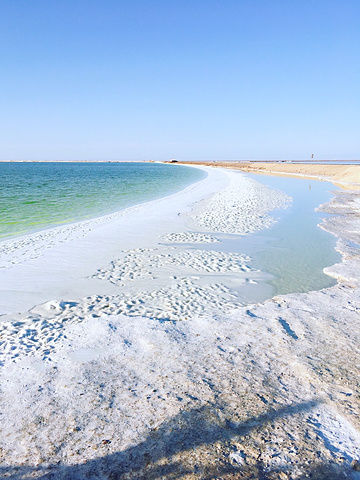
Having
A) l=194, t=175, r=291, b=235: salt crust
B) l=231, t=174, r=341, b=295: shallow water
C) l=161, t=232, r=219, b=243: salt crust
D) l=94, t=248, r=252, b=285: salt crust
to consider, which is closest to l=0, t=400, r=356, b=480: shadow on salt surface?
l=231, t=174, r=341, b=295: shallow water

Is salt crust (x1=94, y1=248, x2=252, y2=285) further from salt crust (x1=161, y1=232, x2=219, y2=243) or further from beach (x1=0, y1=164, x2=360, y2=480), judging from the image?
salt crust (x1=161, y1=232, x2=219, y2=243)

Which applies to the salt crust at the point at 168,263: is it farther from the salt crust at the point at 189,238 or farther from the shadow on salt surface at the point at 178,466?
the shadow on salt surface at the point at 178,466

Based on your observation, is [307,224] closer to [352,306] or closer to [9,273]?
[352,306]

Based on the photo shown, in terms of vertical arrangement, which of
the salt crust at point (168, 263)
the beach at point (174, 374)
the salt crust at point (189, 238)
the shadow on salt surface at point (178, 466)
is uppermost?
the shadow on salt surface at point (178, 466)

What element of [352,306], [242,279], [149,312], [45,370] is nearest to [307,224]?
[242,279]

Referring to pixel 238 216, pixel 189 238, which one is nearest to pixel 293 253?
pixel 189 238

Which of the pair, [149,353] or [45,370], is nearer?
[45,370]

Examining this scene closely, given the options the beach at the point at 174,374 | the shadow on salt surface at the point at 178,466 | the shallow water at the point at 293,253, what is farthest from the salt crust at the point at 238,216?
the shadow on salt surface at the point at 178,466
